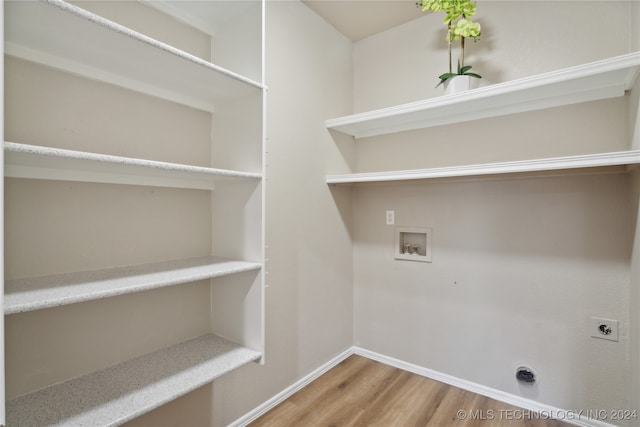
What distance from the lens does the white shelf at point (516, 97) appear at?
52.9 inches

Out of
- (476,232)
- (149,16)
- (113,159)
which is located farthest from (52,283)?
(476,232)

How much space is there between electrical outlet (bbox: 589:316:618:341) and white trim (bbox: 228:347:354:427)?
153 cm

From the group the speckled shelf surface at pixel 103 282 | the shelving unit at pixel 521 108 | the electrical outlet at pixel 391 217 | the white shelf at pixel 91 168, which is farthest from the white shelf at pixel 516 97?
the speckled shelf surface at pixel 103 282

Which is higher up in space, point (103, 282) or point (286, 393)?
point (103, 282)

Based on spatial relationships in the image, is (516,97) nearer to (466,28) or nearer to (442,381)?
(466,28)

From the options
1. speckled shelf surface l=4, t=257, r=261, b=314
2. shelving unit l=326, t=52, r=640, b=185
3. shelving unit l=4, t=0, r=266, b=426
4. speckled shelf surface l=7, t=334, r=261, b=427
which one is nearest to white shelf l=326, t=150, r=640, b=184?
shelving unit l=326, t=52, r=640, b=185

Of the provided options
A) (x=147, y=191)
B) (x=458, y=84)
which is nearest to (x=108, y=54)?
(x=147, y=191)

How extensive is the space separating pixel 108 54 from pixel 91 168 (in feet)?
1.34

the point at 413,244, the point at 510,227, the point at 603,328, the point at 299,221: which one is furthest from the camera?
the point at 413,244

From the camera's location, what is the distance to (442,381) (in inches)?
81.0

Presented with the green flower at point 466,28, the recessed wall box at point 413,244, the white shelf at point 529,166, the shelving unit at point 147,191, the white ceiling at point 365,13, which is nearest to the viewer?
the shelving unit at point 147,191

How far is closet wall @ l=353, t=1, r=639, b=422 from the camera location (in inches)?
61.9

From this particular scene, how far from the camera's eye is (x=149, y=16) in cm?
139

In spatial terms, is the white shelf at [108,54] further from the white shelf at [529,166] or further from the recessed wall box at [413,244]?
the recessed wall box at [413,244]
